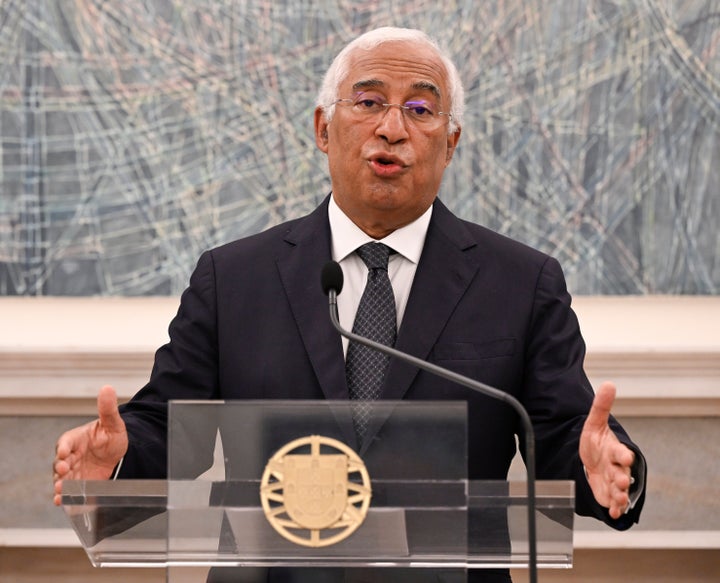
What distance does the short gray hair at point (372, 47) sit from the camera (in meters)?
2.42

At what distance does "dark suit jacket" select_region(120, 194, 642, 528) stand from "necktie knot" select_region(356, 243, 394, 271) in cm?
7

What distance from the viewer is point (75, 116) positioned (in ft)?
11.3

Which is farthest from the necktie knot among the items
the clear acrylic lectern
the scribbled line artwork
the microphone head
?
the scribbled line artwork

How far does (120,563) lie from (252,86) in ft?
6.45

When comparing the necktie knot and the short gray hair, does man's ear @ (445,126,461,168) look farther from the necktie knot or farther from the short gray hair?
the necktie knot

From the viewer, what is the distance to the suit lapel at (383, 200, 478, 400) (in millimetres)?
2201

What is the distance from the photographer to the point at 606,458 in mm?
1881

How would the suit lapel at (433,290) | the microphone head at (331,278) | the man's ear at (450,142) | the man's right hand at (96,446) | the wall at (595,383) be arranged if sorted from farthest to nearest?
the wall at (595,383) < the man's ear at (450,142) < the suit lapel at (433,290) < the man's right hand at (96,446) < the microphone head at (331,278)

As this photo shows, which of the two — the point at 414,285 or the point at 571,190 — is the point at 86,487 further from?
the point at 571,190

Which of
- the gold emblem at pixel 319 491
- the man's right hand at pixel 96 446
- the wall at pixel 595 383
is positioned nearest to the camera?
the gold emblem at pixel 319 491

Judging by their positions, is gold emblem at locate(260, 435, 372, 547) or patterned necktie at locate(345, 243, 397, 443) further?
patterned necktie at locate(345, 243, 397, 443)

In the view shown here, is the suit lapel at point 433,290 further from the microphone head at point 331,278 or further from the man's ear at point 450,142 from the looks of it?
the microphone head at point 331,278

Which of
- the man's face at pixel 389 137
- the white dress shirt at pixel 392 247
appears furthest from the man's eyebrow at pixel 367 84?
the white dress shirt at pixel 392 247

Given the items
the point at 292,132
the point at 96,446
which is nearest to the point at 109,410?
the point at 96,446
